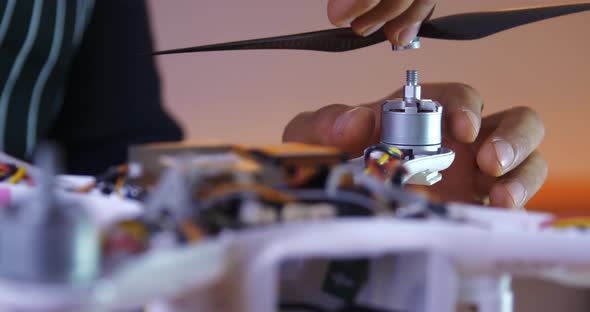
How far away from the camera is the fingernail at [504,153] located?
0.81 metres

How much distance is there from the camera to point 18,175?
0.51 m

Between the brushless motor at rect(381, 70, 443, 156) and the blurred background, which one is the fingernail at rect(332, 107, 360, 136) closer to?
the brushless motor at rect(381, 70, 443, 156)

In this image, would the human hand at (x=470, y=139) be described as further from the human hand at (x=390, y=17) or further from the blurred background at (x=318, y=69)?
the blurred background at (x=318, y=69)

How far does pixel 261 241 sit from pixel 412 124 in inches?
12.8

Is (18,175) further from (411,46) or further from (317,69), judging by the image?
(317,69)

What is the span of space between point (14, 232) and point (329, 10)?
460 mm

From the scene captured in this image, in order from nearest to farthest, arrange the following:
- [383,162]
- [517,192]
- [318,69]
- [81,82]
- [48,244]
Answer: [48,244], [383,162], [517,192], [81,82], [318,69]

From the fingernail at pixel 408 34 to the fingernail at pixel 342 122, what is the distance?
0.35 ft

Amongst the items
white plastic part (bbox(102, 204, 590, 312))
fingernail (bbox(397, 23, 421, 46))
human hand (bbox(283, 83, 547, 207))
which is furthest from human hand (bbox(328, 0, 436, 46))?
white plastic part (bbox(102, 204, 590, 312))

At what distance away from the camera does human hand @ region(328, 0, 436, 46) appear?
0.68 m

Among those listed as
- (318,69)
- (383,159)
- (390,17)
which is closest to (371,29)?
(390,17)

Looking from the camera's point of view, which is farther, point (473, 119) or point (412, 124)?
point (473, 119)

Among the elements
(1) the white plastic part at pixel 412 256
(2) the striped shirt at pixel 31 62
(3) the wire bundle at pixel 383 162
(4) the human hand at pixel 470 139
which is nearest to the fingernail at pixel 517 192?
(4) the human hand at pixel 470 139

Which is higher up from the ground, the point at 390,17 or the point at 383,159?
the point at 390,17
